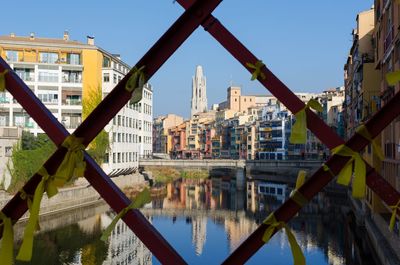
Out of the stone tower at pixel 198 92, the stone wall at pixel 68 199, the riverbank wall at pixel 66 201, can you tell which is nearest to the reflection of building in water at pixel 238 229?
the riverbank wall at pixel 66 201

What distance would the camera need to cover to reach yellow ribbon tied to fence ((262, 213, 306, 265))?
2.05 metres

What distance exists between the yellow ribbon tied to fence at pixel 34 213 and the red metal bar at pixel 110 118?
0.19 feet

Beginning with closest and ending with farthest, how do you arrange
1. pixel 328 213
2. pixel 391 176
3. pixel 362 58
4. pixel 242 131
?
1. pixel 391 176
2. pixel 362 58
3. pixel 328 213
4. pixel 242 131

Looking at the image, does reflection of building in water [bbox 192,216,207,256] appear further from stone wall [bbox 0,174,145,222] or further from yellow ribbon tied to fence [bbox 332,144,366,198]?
yellow ribbon tied to fence [bbox 332,144,366,198]

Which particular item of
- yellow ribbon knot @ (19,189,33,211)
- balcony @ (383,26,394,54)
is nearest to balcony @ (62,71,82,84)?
balcony @ (383,26,394,54)

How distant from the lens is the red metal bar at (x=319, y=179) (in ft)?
6.86

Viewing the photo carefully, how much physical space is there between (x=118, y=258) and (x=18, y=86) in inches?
869

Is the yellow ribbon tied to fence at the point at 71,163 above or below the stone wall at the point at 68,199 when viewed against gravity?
above

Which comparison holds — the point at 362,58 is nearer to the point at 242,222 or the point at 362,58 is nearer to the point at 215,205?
the point at 242,222

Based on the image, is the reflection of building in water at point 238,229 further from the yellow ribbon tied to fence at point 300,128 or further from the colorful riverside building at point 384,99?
the yellow ribbon tied to fence at point 300,128

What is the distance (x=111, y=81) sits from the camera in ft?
154

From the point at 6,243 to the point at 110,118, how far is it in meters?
0.74

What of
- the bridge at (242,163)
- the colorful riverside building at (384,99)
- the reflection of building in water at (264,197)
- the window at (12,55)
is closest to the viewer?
the colorful riverside building at (384,99)

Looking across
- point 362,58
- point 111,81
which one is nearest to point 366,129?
point 362,58
